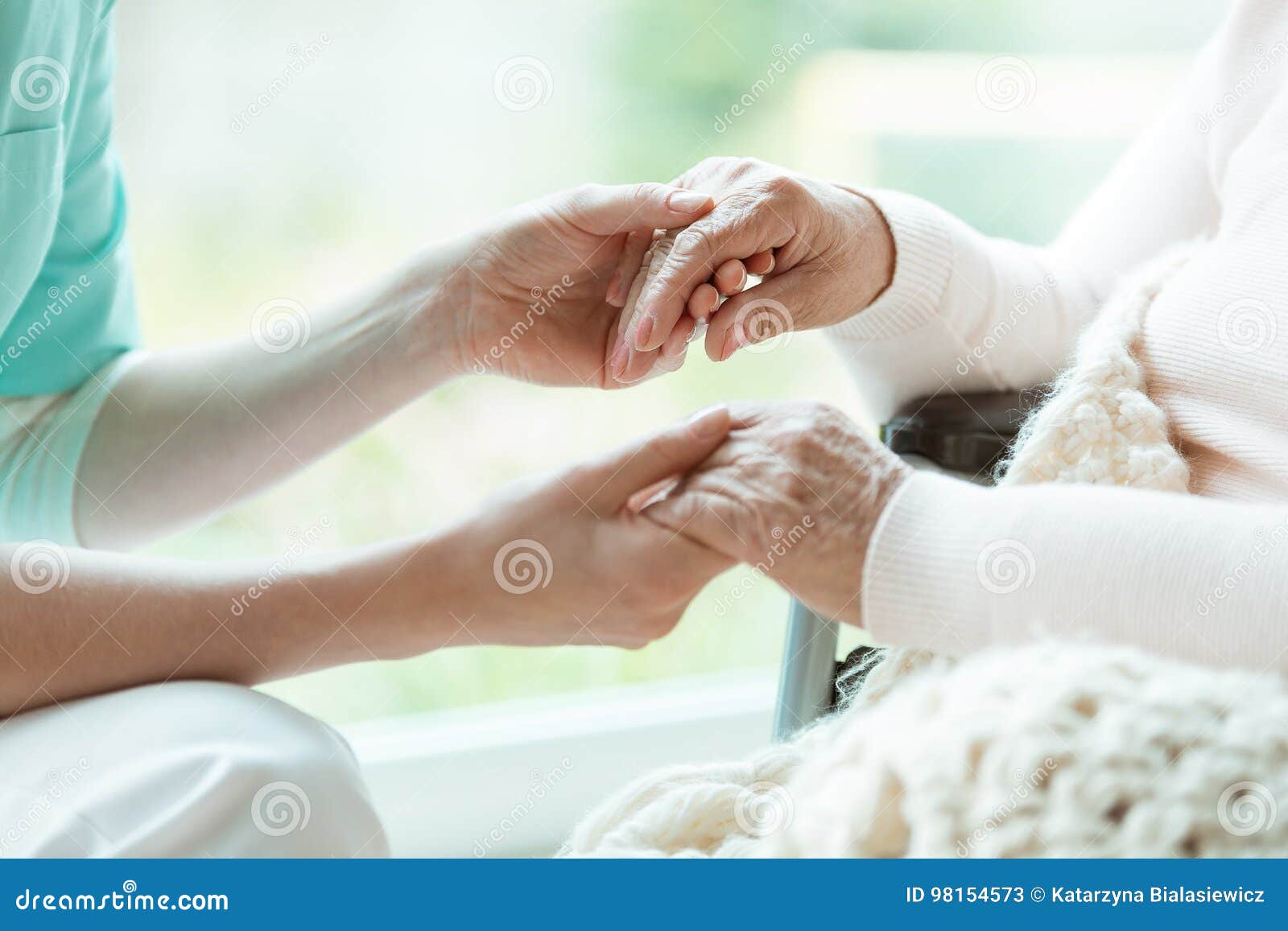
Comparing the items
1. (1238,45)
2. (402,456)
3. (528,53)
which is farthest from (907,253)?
(402,456)

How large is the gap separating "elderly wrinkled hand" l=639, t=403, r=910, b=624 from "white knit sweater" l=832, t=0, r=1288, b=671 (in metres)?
0.02

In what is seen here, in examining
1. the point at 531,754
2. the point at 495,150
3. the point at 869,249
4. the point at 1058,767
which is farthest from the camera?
the point at 531,754

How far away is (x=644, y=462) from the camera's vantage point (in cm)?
85

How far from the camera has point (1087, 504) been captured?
28.9 inches

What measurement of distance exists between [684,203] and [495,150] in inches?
26.4

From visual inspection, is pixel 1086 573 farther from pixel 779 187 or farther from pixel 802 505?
pixel 779 187

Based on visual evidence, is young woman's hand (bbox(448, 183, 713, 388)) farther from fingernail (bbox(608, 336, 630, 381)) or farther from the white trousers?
the white trousers

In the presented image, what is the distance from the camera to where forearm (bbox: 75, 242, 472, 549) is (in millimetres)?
1070

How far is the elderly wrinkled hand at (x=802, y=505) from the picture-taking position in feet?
2.64

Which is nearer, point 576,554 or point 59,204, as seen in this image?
point 576,554

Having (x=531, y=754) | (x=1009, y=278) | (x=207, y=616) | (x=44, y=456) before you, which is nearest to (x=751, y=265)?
(x=1009, y=278)

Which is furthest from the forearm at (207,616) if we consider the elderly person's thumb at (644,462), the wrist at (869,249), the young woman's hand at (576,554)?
the wrist at (869,249)

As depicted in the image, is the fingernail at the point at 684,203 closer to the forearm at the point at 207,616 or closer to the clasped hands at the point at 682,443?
the clasped hands at the point at 682,443

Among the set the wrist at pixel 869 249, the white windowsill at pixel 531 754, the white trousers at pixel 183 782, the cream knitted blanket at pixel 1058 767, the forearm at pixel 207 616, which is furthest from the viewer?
the white windowsill at pixel 531 754
